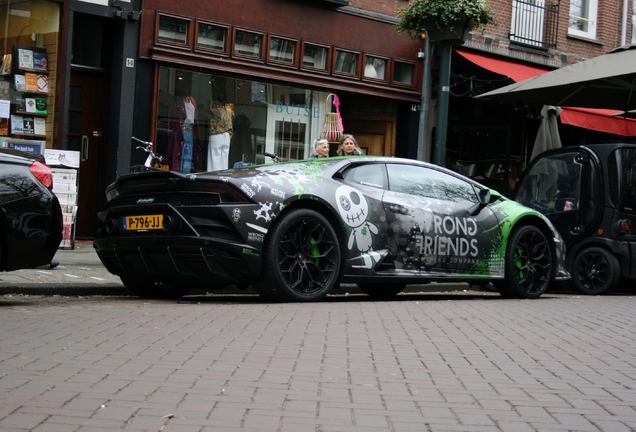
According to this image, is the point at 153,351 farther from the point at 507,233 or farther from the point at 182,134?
the point at 182,134

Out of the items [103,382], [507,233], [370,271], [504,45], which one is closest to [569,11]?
[504,45]

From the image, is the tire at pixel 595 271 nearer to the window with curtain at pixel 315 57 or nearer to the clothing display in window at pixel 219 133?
the clothing display in window at pixel 219 133

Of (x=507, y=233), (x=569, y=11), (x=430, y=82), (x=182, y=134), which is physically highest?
→ (x=569, y=11)

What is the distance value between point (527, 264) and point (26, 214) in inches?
206

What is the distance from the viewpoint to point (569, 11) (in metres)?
21.2

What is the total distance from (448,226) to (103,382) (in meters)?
5.38

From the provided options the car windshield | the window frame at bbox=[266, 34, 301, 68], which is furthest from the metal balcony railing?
the car windshield

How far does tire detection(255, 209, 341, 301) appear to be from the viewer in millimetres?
7953

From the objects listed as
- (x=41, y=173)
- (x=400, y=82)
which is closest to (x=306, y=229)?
(x=41, y=173)

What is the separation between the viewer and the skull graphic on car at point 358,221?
849 centimetres

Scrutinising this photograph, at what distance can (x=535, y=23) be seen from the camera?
2022 centimetres

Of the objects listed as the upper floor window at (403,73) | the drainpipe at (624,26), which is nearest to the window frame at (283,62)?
the upper floor window at (403,73)

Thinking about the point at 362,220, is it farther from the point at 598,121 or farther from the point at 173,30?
the point at 598,121

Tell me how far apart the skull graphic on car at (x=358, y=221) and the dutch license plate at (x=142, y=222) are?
1562 millimetres
